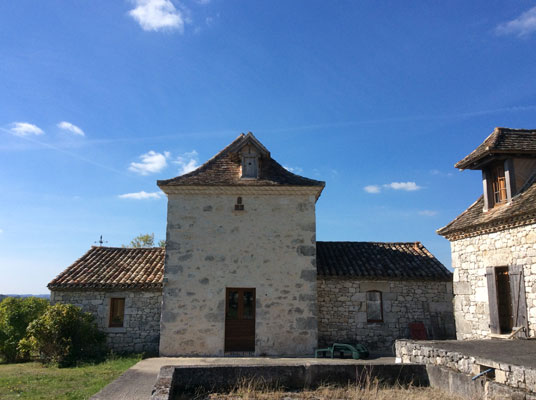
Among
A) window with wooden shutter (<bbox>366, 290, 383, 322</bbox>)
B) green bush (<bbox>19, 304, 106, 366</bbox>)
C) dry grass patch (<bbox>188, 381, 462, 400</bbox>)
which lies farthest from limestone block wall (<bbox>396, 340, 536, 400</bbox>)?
green bush (<bbox>19, 304, 106, 366</bbox>)

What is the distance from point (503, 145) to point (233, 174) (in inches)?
327

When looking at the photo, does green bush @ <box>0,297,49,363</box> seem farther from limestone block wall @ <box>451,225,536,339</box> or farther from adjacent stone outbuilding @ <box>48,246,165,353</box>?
limestone block wall @ <box>451,225,536,339</box>

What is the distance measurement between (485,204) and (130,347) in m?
12.1

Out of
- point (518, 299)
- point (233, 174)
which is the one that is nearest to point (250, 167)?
point (233, 174)

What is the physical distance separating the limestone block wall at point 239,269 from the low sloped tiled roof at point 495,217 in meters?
4.41

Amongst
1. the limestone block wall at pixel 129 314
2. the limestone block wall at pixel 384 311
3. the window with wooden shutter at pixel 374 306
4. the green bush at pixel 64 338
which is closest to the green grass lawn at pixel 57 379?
the green bush at pixel 64 338

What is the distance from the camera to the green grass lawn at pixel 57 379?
9.01 m

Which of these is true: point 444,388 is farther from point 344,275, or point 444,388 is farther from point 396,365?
point 344,275

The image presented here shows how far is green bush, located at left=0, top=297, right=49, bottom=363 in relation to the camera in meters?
15.0

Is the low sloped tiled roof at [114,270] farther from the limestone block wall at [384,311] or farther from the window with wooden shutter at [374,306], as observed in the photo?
the window with wooden shutter at [374,306]

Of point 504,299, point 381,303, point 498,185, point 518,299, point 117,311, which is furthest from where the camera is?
point 117,311

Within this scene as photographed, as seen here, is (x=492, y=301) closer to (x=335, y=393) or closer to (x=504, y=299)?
(x=504, y=299)

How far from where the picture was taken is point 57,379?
10.8 metres

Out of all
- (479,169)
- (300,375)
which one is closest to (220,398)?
(300,375)
